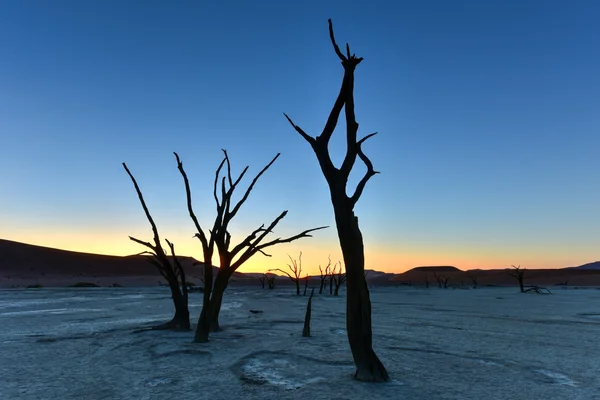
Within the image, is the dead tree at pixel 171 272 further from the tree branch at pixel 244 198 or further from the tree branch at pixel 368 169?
the tree branch at pixel 368 169

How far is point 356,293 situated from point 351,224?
0.96m

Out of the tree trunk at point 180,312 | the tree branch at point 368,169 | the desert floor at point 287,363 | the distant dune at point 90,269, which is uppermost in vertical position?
the distant dune at point 90,269

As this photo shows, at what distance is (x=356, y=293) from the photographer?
20.0ft

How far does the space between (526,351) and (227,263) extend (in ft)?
22.0

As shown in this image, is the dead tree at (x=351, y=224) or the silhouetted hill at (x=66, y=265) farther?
the silhouetted hill at (x=66, y=265)

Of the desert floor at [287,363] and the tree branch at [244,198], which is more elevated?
the tree branch at [244,198]

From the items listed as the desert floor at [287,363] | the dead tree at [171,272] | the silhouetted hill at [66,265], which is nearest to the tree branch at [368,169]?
the desert floor at [287,363]

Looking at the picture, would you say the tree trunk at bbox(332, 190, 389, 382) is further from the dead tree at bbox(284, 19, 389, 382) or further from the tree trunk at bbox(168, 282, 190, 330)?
the tree trunk at bbox(168, 282, 190, 330)

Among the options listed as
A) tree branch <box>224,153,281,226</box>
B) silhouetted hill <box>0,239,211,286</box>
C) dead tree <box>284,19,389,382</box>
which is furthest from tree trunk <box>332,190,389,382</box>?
silhouetted hill <box>0,239,211,286</box>

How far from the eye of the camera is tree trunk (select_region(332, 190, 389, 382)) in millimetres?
6105

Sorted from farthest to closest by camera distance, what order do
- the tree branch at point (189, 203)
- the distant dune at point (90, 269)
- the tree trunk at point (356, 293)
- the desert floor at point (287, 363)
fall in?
1. the distant dune at point (90, 269)
2. the tree branch at point (189, 203)
3. the tree trunk at point (356, 293)
4. the desert floor at point (287, 363)

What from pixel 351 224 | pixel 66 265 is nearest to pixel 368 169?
pixel 351 224

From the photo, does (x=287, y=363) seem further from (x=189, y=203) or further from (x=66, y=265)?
(x=66, y=265)

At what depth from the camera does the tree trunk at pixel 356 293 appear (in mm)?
6105
